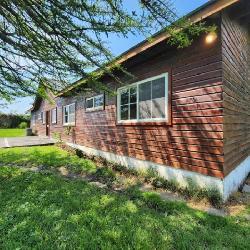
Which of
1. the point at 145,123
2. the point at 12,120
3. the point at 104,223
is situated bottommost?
the point at 104,223

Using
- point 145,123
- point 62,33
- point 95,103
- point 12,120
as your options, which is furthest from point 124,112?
point 12,120

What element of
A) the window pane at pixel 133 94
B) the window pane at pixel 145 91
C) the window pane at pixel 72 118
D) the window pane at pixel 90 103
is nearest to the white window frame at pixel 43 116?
the window pane at pixel 72 118

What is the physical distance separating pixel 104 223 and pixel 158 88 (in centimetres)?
416

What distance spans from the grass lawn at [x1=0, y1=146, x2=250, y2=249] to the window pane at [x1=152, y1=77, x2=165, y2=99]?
2828 millimetres

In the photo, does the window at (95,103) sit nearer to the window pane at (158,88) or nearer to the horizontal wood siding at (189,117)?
the horizontal wood siding at (189,117)

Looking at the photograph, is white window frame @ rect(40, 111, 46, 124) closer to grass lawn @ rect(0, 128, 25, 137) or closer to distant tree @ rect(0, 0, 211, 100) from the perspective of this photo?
grass lawn @ rect(0, 128, 25, 137)

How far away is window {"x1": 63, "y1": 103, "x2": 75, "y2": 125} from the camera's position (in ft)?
47.2

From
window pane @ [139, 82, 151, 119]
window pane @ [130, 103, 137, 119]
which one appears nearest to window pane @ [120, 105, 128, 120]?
window pane @ [130, 103, 137, 119]

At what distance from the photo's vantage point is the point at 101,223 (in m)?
3.89

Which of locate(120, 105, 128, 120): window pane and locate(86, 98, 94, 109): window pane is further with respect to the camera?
locate(86, 98, 94, 109): window pane

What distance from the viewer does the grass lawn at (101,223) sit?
11.1 feet

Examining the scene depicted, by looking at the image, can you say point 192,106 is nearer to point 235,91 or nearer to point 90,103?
point 235,91

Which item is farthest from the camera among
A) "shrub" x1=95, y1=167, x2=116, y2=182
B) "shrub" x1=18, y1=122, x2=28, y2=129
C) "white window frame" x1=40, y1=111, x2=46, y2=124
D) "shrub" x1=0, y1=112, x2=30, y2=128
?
"shrub" x1=0, y1=112, x2=30, y2=128

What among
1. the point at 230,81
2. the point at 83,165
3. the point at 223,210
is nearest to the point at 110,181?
the point at 83,165
